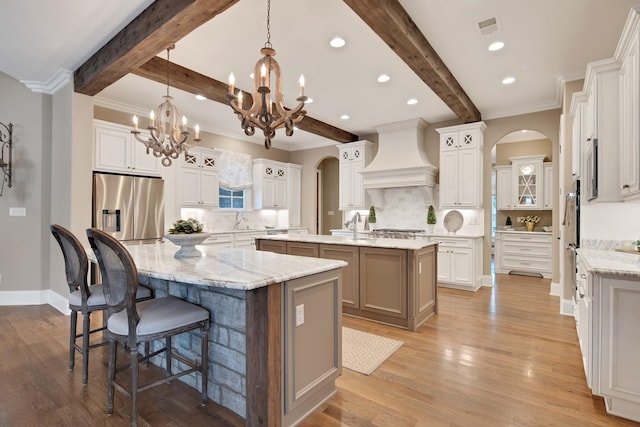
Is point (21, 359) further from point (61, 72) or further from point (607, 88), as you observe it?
point (607, 88)

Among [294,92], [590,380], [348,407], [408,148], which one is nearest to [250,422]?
[348,407]

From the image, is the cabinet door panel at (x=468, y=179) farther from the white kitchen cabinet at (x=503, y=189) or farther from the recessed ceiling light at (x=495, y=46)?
the white kitchen cabinet at (x=503, y=189)

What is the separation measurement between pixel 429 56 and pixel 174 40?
2.46 metres

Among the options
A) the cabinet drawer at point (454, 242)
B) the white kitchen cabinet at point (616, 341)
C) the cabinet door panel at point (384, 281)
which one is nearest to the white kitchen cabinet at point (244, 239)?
the cabinet door panel at point (384, 281)

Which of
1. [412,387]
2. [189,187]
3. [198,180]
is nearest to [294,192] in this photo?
[198,180]

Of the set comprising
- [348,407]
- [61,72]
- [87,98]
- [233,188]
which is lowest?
[348,407]

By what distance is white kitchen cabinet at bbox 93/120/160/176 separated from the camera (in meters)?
4.33

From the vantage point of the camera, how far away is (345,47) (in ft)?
10.9

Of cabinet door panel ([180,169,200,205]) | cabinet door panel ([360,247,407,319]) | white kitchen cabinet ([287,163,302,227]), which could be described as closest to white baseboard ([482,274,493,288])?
cabinet door panel ([360,247,407,319])

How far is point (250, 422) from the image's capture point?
1720 millimetres

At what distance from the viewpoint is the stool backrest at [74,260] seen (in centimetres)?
224

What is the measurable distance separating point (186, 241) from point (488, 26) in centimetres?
331

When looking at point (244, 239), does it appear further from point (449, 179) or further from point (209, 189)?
point (449, 179)

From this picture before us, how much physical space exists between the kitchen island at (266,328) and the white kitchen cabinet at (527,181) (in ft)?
21.5
